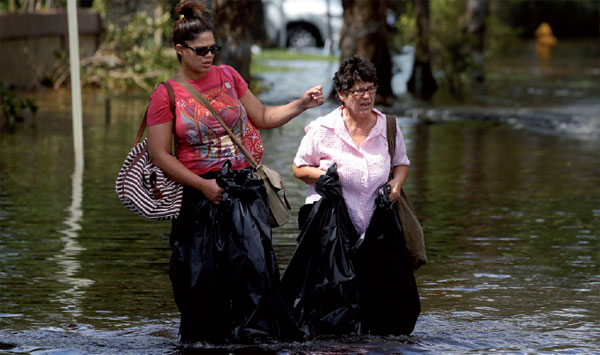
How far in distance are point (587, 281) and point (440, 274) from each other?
0.91 meters

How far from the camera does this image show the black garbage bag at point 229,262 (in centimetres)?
577

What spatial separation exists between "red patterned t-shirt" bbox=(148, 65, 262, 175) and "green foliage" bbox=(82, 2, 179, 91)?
14410 mm

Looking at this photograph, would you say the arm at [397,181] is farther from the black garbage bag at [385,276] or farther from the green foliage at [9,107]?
the green foliage at [9,107]

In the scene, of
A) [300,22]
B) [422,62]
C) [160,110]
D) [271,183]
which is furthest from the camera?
[300,22]

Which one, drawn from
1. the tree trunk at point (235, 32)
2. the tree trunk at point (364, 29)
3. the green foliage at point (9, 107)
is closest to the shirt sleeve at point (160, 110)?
the tree trunk at point (235, 32)

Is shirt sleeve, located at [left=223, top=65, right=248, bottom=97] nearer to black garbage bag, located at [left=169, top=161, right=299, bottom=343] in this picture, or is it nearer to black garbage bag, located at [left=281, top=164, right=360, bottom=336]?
black garbage bag, located at [left=169, top=161, right=299, bottom=343]

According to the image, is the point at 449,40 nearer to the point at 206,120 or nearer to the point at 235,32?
the point at 235,32

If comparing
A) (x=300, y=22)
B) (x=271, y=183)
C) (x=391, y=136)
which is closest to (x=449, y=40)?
(x=300, y=22)

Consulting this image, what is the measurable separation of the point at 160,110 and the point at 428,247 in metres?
3.58

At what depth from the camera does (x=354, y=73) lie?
19.7 feet

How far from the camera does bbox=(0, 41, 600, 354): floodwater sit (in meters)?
6.30

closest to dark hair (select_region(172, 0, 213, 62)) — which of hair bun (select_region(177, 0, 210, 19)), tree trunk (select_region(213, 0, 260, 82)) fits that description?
hair bun (select_region(177, 0, 210, 19))

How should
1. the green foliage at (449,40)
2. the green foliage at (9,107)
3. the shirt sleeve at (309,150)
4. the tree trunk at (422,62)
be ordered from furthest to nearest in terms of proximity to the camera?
the green foliage at (449,40)
the tree trunk at (422,62)
the green foliage at (9,107)
the shirt sleeve at (309,150)

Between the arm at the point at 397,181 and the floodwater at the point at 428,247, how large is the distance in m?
0.74
